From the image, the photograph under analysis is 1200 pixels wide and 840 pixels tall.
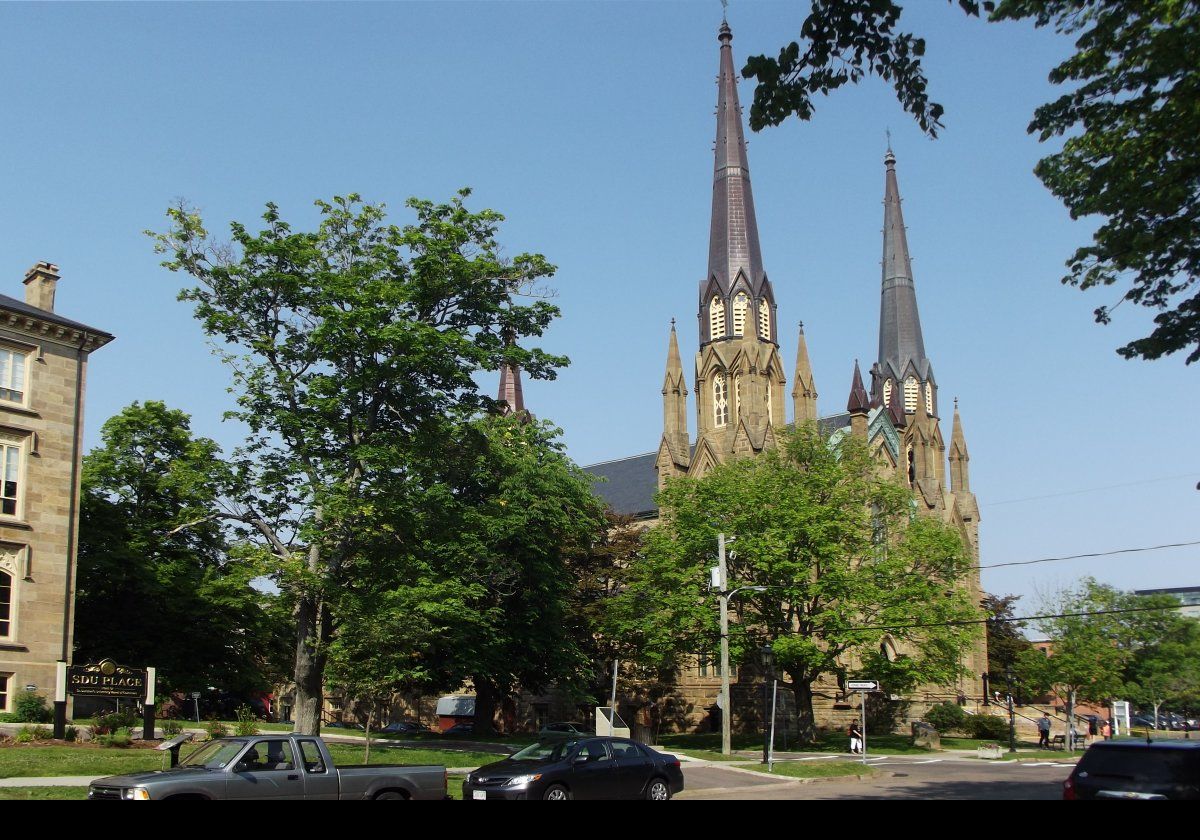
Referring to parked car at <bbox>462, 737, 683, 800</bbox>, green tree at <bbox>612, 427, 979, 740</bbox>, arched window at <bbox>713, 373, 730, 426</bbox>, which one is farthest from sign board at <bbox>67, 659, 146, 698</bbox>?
arched window at <bbox>713, 373, 730, 426</bbox>

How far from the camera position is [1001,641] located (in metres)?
82.7

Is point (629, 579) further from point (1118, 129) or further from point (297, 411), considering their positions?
point (1118, 129)

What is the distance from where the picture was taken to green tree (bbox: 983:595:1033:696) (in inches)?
3164

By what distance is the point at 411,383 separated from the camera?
32125 mm

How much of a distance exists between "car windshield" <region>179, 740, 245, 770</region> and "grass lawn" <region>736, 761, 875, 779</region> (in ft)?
58.9

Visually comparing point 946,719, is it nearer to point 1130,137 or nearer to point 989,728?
point 989,728

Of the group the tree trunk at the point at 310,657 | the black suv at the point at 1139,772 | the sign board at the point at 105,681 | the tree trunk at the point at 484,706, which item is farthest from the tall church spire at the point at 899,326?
the black suv at the point at 1139,772

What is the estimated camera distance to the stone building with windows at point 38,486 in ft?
105

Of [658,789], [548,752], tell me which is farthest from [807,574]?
[548,752]

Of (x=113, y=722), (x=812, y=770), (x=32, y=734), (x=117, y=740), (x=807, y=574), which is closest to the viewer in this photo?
(x=32, y=734)

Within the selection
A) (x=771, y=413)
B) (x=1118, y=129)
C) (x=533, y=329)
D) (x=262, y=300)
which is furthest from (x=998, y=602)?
(x=1118, y=129)

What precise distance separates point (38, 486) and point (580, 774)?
22.6 m

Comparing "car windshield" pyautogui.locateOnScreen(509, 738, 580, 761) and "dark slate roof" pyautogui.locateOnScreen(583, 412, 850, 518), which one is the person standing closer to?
"car windshield" pyautogui.locateOnScreen(509, 738, 580, 761)

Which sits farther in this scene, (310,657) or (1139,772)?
(310,657)
